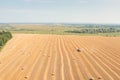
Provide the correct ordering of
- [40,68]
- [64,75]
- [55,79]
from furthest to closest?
[40,68]
[64,75]
[55,79]

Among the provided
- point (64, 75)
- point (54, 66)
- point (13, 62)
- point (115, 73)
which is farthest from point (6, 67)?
point (115, 73)

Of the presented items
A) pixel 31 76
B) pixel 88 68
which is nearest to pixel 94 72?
pixel 88 68

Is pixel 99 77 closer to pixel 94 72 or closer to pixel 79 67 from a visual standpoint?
pixel 94 72

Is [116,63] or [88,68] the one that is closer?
[88,68]

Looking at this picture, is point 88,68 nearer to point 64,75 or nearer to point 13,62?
point 64,75

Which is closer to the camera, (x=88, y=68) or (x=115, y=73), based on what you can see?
(x=115, y=73)

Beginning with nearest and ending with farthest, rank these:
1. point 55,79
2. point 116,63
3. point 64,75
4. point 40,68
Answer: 1. point 55,79
2. point 64,75
3. point 40,68
4. point 116,63

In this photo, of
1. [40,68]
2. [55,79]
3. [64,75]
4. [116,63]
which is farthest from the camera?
[116,63]

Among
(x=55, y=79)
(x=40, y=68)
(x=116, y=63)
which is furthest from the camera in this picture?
(x=116, y=63)
